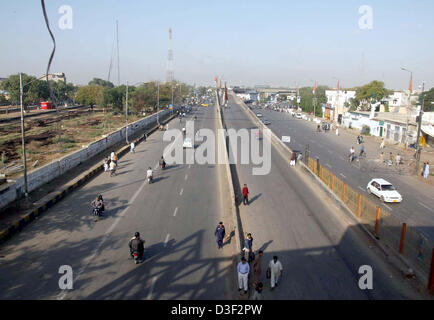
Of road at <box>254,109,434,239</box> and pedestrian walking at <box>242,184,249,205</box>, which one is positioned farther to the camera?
pedestrian walking at <box>242,184,249,205</box>

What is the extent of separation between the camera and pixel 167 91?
92.5m

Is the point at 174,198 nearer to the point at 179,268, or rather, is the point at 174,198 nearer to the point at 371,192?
the point at 179,268

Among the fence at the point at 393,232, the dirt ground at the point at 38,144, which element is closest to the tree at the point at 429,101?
the dirt ground at the point at 38,144

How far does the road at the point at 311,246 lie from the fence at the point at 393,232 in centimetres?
64

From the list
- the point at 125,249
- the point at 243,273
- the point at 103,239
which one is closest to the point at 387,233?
the point at 243,273

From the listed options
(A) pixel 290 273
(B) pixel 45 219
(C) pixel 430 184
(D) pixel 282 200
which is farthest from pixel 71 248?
(C) pixel 430 184

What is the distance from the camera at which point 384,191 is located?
18.7m

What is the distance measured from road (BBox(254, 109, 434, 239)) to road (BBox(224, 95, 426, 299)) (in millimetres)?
3202

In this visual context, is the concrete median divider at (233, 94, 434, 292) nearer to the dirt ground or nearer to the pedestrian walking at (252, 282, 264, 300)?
the pedestrian walking at (252, 282, 264, 300)

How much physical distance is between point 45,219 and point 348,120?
171ft

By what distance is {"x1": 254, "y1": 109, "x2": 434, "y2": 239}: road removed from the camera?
16.6 meters

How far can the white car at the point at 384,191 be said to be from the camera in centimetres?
1830

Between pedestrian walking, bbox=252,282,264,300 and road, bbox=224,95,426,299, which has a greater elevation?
pedestrian walking, bbox=252,282,264,300

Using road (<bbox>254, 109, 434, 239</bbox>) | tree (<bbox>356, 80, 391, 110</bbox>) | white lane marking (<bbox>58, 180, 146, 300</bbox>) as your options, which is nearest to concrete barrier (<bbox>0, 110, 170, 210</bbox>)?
white lane marking (<bbox>58, 180, 146, 300</bbox>)
